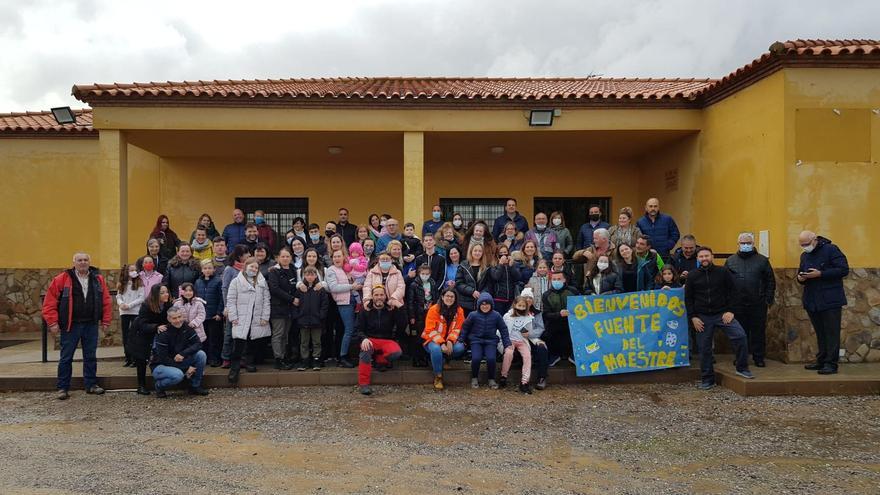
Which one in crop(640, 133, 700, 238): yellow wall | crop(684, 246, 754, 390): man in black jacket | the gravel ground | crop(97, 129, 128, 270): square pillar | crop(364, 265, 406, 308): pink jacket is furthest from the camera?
crop(640, 133, 700, 238): yellow wall

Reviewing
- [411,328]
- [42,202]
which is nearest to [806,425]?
[411,328]

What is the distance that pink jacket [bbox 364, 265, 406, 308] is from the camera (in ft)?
25.1

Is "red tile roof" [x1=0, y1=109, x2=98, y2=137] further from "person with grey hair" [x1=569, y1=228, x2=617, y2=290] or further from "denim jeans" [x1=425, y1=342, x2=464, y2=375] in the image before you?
"person with grey hair" [x1=569, y1=228, x2=617, y2=290]

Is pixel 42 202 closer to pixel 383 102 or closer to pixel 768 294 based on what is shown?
pixel 383 102

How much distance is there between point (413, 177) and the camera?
409 inches

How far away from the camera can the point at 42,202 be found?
12.4 m

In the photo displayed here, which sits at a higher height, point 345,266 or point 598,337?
point 345,266

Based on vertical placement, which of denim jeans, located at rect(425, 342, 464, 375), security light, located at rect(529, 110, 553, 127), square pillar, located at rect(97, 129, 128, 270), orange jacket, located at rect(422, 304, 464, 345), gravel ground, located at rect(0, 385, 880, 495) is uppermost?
security light, located at rect(529, 110, 553, 127)

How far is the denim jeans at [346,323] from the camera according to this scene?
7863 millimetres

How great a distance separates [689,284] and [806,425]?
2178 millimetres

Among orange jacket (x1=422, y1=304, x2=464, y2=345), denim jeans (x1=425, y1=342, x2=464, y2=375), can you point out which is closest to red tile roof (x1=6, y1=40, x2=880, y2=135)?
orange jacket (x1=422, y1=304, x2=464, y2=345)

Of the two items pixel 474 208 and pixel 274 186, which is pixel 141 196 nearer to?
pixel 274 186

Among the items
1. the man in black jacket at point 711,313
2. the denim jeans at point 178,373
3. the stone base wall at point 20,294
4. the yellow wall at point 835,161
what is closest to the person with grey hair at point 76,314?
the denim jeans at point 178,373

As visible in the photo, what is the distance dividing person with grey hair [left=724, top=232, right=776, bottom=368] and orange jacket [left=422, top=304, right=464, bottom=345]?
3587mm
